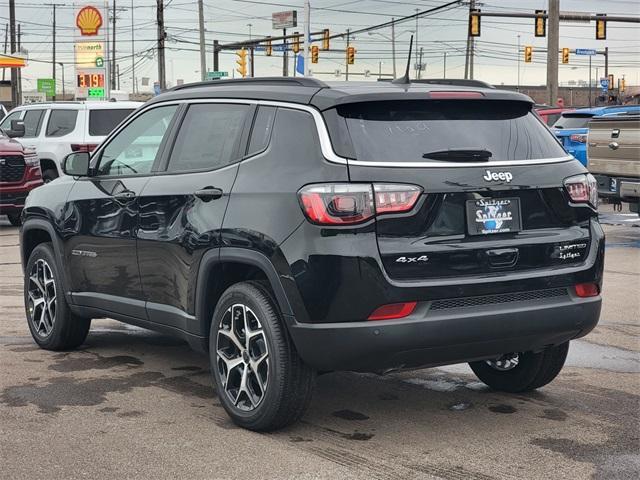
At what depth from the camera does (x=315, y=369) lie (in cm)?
491

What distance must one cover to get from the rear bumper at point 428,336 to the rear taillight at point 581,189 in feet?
1.92

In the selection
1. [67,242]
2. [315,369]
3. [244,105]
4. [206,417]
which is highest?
[244,105]

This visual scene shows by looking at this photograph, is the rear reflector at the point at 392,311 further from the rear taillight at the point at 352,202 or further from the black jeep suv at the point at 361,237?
the rear taillight at the point at 352,202

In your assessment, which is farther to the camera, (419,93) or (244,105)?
(244,105)

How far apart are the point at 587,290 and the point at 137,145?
9.73 ft

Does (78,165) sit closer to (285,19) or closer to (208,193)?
(208,193)

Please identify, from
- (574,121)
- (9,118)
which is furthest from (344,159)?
(9,118)

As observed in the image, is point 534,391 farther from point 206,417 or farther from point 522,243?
point 206,417

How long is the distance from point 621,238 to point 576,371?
8.63 meters

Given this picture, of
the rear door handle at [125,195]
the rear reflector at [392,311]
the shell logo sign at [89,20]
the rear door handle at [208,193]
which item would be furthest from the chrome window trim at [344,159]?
the shell logo sign at [89,20]

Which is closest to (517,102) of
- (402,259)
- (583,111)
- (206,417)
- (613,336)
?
(402,259)

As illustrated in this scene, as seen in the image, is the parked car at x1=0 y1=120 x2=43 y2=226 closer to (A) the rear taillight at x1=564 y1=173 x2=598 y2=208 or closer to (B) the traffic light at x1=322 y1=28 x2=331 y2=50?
(A) the rear taillight at x1=564 y1=173 x2=598 y2=208

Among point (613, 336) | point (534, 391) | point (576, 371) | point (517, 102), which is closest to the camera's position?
point (517, 102)

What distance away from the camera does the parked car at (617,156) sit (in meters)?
13.2
